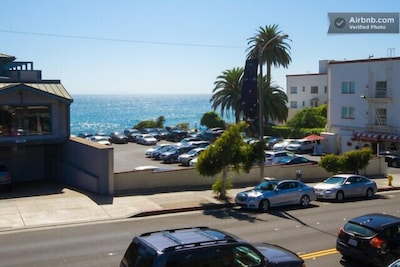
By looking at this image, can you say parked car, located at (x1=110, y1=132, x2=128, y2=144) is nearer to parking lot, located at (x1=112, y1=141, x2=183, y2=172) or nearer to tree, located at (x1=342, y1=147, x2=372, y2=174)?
parking lot, located at (x1=112, y1=141, x2=183, y2=172)

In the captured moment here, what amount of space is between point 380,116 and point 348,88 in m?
5.10

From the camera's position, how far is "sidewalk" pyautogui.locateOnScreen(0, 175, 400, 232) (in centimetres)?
2002

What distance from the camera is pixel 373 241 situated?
12602mm

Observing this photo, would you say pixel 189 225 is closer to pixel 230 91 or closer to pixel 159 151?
pixel 159 151

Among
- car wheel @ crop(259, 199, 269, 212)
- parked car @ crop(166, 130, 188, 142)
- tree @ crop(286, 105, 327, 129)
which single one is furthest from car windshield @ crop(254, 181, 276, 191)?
tree @ crop(286, 105, 327, 129)

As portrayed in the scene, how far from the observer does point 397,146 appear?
5044cm

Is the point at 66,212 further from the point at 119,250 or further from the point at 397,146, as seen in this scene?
the point at 397,146

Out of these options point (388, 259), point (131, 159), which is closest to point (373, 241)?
point (388, 259)

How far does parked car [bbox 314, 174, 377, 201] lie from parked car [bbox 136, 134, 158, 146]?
35.2 meters

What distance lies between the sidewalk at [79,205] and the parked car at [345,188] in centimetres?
457

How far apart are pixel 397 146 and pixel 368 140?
3099 millimetres

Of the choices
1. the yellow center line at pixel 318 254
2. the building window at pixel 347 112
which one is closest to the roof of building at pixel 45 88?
the yellow center line at pixel 318 254

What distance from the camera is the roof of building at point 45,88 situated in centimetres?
2830

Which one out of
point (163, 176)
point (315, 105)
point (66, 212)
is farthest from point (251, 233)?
point (315, 105)
